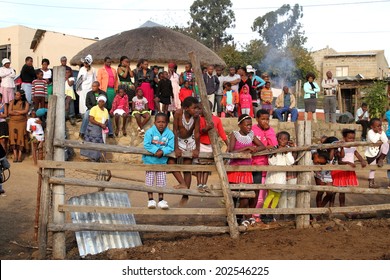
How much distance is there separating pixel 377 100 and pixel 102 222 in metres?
19.4

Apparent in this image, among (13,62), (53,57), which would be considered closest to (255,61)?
(53,57)

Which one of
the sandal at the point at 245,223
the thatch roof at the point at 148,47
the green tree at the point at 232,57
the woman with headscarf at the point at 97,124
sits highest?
the green tree at the point at 232,57

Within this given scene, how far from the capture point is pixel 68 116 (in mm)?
12609

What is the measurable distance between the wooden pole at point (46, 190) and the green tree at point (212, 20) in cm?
4681

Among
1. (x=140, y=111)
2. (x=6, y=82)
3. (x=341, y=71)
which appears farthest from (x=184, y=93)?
(x=341, y=71)

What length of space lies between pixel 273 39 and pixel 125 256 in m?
47.4

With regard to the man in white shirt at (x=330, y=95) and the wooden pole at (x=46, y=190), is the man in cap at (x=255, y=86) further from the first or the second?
the wooden pole at (x=46, y=190)

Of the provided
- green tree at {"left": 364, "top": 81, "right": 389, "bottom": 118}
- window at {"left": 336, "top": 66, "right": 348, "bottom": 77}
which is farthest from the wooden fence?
window at {"left": 336, "top": 66, "right": 348, "bottom": 77}

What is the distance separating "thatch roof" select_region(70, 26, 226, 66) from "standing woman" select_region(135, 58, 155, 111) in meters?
7.42

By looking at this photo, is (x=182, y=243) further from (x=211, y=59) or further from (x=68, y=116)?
(x=211, y=59)

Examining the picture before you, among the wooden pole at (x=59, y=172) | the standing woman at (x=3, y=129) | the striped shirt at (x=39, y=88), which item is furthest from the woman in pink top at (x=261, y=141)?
the standing woman at (x=3, y=129)

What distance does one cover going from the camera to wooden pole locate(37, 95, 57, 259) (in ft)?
18.8

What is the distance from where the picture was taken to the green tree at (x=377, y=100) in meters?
22.5
